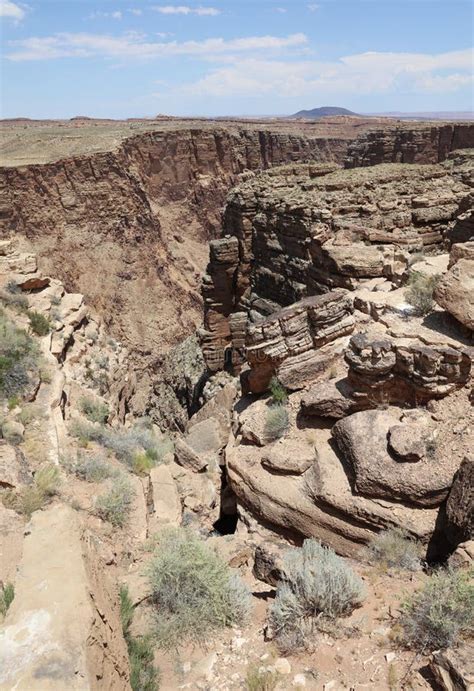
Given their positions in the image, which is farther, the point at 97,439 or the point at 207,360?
the point at 207,360

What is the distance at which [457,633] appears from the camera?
12.6ft

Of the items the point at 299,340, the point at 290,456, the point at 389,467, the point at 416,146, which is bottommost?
the point at 290,456

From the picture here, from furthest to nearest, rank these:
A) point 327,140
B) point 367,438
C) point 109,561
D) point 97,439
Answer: point 327,140 → point 97,439 → point 367,438 → point 109,561

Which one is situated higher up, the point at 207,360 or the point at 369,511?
the point at 369,511

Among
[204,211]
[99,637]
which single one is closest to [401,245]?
[99,637]

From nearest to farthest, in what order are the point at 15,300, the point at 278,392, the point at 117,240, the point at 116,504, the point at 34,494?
the point at 34,494 < the point at 116,504 < the point at 278,392 < the point at 15,300 < the point at 117,240

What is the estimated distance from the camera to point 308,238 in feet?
52.9

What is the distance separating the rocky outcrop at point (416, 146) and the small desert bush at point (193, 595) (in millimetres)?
46590

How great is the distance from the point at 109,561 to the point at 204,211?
43406 mm

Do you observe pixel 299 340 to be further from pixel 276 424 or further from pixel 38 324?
pixel 38 324

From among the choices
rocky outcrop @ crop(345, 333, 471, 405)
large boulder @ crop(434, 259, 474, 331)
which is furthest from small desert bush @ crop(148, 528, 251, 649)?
large boulder @ crop(434, 259, 474, 331)

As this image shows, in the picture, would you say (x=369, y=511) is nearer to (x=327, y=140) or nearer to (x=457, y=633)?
(x=457, y=633)

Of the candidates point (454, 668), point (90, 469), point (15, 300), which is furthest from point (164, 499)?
point (15, 300)

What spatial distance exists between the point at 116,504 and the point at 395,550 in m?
3.59
